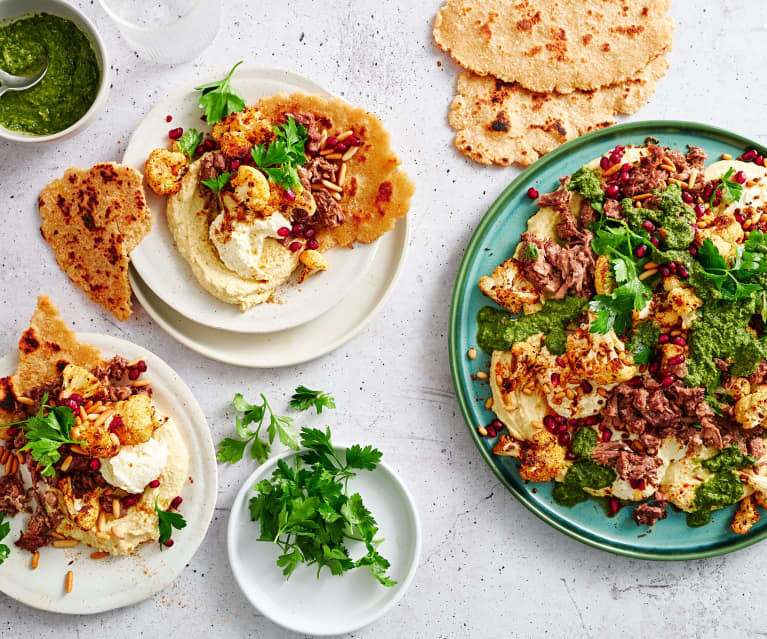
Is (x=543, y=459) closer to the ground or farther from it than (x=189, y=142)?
closer to the ground

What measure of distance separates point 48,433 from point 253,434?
1086 mm

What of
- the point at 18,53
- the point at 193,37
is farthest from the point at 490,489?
the point at 18,53

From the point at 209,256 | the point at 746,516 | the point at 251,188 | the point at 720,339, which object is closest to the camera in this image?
the point at 251,188

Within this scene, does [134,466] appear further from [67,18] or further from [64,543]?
[67,18]

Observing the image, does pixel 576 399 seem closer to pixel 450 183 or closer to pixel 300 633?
pixel 450 183

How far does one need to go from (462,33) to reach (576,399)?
7.33 feet

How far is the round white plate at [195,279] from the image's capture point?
3734mm

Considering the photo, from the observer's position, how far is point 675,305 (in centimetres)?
359

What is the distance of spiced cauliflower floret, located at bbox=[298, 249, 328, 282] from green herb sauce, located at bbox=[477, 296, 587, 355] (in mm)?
968

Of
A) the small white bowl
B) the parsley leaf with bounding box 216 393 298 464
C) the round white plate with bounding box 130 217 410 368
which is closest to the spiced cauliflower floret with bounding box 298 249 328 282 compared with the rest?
the round white plate with bounding box 130 217 410 368

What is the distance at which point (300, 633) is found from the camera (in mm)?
4027

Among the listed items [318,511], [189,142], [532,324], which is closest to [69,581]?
[318,511]

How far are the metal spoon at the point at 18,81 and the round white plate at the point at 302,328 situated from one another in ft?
3.76

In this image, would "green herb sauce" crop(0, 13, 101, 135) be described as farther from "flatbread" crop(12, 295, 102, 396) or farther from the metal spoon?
"flatbread" crop(12, 295, 102, 396)
